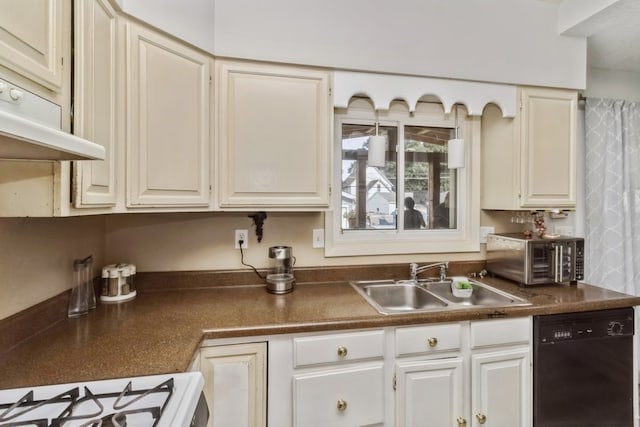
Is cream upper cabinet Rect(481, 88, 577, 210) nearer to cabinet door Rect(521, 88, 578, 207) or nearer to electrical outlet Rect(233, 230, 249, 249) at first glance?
cabinet door Rect(521, 88, 578, 207)

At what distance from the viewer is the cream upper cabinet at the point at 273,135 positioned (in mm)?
1549

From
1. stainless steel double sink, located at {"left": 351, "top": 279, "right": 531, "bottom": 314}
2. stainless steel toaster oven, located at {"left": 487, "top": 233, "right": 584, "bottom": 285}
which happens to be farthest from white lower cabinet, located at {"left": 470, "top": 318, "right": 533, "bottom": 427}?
stainless steel toaster oven, located at {"left": 487, "top": 233, "right": 584, "bottom": 285}

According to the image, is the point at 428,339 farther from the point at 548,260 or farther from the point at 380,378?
the point at 548,260

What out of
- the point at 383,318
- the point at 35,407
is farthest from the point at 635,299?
the point at 35,407

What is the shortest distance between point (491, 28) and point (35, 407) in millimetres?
2553

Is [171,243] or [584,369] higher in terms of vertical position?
[171,243]

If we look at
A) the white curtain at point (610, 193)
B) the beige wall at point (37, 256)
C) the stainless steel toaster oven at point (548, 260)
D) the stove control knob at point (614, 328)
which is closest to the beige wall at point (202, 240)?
the beige wall at point (37, 256)

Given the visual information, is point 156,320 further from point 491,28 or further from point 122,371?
point 491,28

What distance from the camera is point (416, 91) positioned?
178 cm

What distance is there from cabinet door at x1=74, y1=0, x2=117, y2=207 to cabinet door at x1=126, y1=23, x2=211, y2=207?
0.31 ft

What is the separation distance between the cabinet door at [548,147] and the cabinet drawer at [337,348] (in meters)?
1.32

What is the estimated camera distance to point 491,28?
5.98 feet

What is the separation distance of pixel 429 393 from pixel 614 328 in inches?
41.1

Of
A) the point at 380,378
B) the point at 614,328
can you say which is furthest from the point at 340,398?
the point at 614,328
